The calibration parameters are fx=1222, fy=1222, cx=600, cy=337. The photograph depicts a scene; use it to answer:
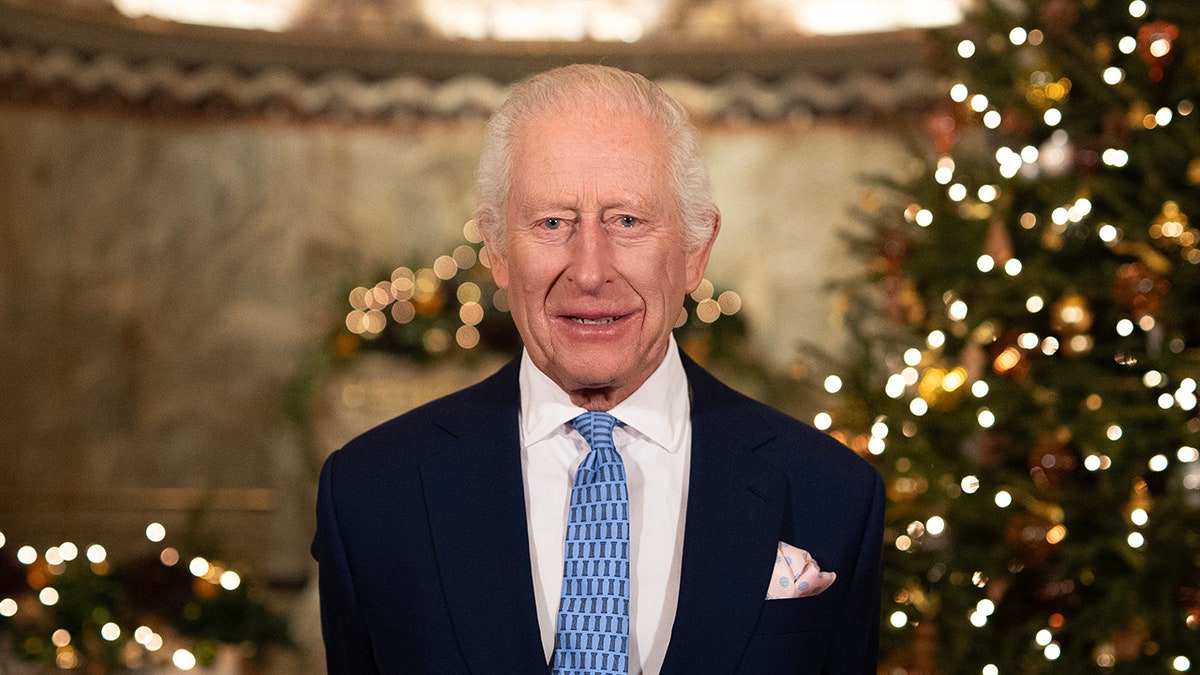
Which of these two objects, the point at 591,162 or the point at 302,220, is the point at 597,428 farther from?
the point at 302,220

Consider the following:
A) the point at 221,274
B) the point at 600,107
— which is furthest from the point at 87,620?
the point at 600,107

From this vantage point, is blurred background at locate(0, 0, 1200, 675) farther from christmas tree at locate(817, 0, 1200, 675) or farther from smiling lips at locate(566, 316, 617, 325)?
smiling lips at locate(566, 316, 617, 325)

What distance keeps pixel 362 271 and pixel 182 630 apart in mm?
2643

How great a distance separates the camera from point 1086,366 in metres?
3.51


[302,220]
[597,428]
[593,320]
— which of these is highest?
[593,320]

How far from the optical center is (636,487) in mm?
1706

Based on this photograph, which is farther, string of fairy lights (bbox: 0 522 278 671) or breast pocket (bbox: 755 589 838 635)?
string of fairy lights (bbox: 0 522 278 671)

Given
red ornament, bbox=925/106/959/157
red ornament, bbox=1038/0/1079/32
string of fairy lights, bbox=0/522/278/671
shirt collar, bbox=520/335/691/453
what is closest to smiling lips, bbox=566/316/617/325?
shirt collar, bbox=520/335/691/453

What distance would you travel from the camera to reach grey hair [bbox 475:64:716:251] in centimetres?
159

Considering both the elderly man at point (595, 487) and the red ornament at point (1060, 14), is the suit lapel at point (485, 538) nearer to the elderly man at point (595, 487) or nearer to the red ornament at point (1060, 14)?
the elderly man at point (595, 487)

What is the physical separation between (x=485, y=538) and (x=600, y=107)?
0.59m

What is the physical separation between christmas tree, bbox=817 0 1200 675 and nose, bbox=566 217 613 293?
2204mm

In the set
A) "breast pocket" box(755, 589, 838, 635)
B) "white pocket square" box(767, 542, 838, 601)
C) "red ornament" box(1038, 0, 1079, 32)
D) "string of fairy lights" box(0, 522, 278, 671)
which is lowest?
"string of fairy lights" box(0, 522, 278, 671)

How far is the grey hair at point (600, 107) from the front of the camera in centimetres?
159
